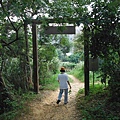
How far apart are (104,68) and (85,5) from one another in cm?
183

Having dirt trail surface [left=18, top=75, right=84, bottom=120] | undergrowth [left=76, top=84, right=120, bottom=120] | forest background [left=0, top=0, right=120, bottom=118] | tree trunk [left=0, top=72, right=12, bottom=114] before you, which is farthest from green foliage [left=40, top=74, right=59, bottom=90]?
undergrowth [left=76, top=84, right=120, bottom=120]

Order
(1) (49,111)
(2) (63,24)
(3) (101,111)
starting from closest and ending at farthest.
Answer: (3) (101,111) → (2) (63,24) → (1) (49,111)

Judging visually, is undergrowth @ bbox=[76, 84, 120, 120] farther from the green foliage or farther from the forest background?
the green foliage

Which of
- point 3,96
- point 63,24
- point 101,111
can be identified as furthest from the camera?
point 3,96

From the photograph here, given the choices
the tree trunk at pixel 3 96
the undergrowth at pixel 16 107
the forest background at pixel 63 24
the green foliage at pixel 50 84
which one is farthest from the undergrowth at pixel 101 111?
the green foliage at pixel 50 84

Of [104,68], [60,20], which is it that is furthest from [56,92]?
[60,20]

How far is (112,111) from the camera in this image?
4.52 meters

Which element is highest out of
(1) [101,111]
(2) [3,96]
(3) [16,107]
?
(2) [3,96]

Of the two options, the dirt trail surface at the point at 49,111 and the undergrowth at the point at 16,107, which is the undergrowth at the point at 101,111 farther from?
the undergrowth at the point at 16,107

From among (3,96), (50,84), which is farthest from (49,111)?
(50,84)

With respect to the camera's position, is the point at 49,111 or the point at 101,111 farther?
the point at 49,111

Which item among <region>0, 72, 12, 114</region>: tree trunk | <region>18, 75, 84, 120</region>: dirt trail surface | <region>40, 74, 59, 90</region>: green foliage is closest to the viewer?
<region>18, 75, 84, 120</region>: dirt trail surface

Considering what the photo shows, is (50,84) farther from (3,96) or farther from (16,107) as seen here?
(16,107)

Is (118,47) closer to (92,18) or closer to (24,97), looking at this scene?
(92,18)
